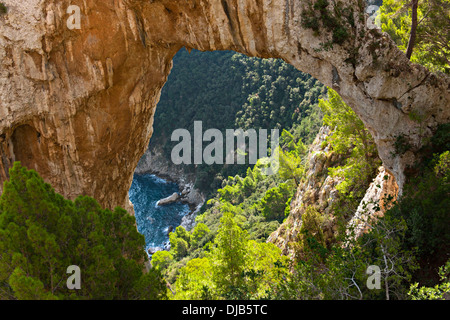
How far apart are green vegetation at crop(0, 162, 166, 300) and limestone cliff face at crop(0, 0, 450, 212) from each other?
6.63 m

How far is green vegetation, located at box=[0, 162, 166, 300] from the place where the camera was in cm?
604

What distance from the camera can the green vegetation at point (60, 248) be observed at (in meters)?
6.04

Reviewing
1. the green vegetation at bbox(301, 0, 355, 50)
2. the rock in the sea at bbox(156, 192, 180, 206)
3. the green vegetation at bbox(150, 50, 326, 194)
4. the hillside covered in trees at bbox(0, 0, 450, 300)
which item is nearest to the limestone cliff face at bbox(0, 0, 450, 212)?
the green vegetation at bbox(301, 0, 355, 50)

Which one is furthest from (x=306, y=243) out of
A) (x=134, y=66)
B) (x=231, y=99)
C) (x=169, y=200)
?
(x=231, y=99)

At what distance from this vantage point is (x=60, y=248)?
21.6ft

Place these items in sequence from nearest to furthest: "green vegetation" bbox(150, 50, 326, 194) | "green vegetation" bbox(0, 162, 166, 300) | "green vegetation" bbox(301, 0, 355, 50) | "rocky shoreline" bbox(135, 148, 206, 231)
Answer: "green vegetation" bbox(0, 162, 166, 300) < "green vegetation" bbox(301, 0, 355, 50) < "green vegetation" bbox(150, 50, 326, 194) < "rocky shoreline" bbox(135, 148, 206, 231)

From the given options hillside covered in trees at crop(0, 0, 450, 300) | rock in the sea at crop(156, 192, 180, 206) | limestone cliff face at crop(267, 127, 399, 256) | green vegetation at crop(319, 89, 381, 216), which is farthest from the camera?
rock in the sea at crop(156, 192, 180, 206)

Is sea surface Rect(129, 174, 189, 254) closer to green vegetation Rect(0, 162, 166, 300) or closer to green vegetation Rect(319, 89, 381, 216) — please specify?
green vegetation Rect(319, 89, 381, 216)

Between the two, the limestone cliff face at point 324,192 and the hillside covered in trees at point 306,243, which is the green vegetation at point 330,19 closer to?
the hillside covered in trees at point 306,243

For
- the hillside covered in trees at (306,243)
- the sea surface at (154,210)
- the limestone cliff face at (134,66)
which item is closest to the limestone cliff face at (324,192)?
the hillside covered in trees at (306,243)

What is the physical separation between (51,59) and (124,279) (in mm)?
9396

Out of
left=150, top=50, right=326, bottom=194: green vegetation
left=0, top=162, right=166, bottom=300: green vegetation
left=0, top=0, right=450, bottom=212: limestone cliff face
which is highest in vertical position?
left=150, top=50, right=326, bottom=194: green vegetation

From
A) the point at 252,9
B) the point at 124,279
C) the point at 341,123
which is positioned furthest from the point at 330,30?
the point at 124,279

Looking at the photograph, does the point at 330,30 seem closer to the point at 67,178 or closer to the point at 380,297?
the point at 380,297
